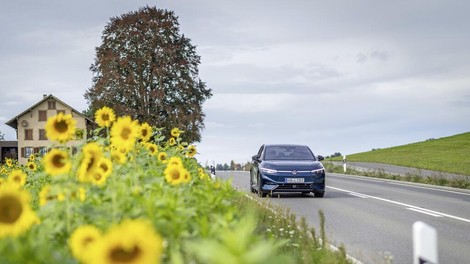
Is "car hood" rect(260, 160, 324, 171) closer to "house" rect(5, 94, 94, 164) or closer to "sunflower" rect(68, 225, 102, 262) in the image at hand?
"sunflower" rect(68, 225, 102, 262)

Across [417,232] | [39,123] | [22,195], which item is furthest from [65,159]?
[39,123]

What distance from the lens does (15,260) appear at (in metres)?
2.30

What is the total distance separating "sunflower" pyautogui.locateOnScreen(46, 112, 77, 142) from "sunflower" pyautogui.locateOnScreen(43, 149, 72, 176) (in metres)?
0.31

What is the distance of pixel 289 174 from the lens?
19094mm

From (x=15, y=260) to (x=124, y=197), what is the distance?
1.51 m

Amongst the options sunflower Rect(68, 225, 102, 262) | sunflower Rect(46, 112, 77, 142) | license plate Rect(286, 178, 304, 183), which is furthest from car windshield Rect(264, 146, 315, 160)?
sunflower Rect(68, 225, 102, 262)

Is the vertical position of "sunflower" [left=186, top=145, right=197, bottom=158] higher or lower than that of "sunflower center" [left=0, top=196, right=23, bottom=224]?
higher

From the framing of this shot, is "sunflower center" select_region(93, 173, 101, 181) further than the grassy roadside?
No

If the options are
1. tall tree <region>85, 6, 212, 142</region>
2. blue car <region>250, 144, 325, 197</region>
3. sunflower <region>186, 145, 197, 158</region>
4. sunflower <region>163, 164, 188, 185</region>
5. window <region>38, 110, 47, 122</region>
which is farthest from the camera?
window <region>38, 110, 47, 122</region>

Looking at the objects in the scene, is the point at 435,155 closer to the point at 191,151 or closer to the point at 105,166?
the point at 191,151

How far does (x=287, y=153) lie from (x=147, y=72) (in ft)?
93.3

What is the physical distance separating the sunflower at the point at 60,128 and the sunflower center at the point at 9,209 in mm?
1741

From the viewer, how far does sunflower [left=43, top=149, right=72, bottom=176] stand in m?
4.14

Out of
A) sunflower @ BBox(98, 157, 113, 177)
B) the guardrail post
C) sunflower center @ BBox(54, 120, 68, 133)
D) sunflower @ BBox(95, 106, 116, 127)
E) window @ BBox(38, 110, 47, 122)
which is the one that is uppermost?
window @ BBox(38, 110, 47, 122)
